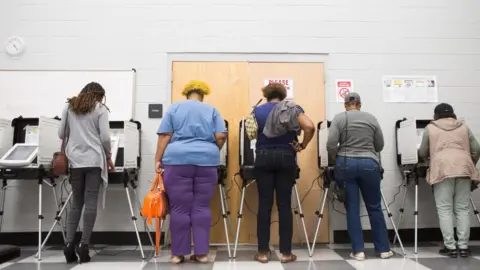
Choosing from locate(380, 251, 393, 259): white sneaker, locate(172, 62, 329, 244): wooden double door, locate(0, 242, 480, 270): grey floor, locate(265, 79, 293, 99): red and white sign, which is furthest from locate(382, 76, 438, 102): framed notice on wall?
locate(380, 251, 393, 259): white sneaker

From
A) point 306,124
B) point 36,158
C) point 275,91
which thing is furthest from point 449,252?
point 36,158

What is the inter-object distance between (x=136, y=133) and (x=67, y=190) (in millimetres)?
916

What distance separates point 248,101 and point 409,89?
5.68ft

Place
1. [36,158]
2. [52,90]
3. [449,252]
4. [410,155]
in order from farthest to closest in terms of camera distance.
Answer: [52,90] < [410,155] < [36,158] < [449,252]

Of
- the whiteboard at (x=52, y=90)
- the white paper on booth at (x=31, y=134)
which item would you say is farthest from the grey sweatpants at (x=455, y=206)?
the white paper on booth at (x=31, y=134)

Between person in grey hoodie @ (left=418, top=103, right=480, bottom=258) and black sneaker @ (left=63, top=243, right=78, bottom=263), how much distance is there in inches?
113

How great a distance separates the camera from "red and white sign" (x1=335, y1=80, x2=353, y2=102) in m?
3.68

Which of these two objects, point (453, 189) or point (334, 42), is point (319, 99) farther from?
point (453, 189)

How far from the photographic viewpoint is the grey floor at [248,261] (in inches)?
98.9

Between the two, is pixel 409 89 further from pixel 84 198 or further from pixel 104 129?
pixel 84 198

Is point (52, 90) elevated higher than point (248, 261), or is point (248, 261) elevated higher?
point (52, 90)

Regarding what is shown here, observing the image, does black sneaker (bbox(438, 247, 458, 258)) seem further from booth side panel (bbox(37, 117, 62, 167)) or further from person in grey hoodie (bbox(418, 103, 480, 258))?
booth side panel (bbox(37, 117, 62, 167))

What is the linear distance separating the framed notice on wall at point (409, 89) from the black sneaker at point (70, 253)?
3237 mm

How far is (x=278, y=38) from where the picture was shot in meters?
3.76
